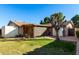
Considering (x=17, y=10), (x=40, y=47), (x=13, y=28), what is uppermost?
(x=17, y=10)

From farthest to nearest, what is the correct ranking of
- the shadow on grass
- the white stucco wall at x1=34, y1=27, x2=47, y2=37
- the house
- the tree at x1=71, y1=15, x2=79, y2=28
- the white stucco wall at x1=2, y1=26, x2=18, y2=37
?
the white stucco wall at x1=34, y1=27, x2=47, y2=37 → the white stucco wall at x1=2, y1=26, x2=18, y2=37 → the house → the tree at x1=71, y1=15, x2=79, y2=28 → the shadow on grass

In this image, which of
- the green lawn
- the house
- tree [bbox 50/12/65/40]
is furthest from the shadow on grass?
tree [bbox 50/12/65/40]

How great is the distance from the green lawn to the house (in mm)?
407

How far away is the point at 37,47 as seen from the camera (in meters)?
9.82

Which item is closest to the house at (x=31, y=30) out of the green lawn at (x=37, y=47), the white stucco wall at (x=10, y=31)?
the white stucco wall at (x=10, y=31)

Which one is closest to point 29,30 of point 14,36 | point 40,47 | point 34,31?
point 34,31

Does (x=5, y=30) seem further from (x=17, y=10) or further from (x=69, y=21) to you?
(x=69, y=21)

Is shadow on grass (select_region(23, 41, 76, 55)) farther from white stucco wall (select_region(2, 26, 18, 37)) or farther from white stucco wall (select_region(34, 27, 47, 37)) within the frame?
white stucco wall (select_region(2, 26, 18, 37))

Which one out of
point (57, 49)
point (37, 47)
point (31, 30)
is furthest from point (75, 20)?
point (31, 30)

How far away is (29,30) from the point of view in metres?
11.5

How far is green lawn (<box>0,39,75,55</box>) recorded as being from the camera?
31.1 ft

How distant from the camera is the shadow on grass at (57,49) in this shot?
946cm

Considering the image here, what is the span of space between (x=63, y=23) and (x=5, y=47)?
7.90ft
